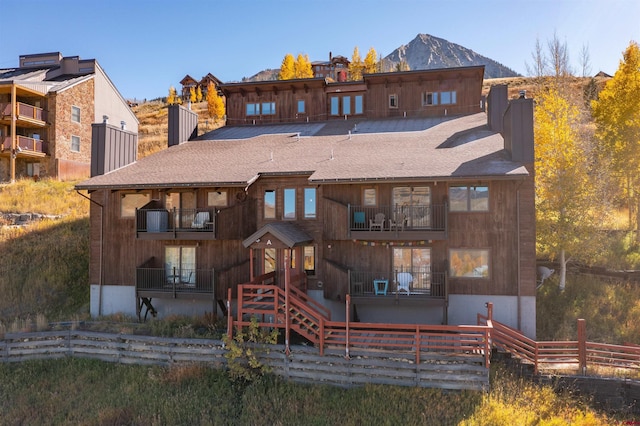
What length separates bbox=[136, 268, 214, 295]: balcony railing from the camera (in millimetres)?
17438

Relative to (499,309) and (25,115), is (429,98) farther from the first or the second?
(25,115)

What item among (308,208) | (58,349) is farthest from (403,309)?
(58,349)

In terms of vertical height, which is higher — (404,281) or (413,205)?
(413,205)

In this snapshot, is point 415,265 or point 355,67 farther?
point 355,67

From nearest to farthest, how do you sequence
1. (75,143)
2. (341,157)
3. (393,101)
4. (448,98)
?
1. (341,157)
2. (448,98)
3. (393,101)
4. (75,143)

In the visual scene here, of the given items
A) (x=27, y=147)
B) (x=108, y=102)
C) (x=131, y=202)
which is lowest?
(x=131, y=202)

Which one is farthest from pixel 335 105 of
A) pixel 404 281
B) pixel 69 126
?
pixel 69 126

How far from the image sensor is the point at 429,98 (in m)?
25.6

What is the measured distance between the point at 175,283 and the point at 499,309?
14.0 m

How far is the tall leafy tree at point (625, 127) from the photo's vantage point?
23812 millimetres

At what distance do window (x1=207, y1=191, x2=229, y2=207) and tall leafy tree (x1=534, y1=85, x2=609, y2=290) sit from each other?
53.3 ft

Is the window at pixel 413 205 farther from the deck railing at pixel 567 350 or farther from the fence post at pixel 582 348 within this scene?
the fence post at pixel 582 348

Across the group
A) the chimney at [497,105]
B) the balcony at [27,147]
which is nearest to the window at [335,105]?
the chimney at [497,105]

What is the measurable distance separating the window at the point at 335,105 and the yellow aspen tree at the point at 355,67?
157 feet
